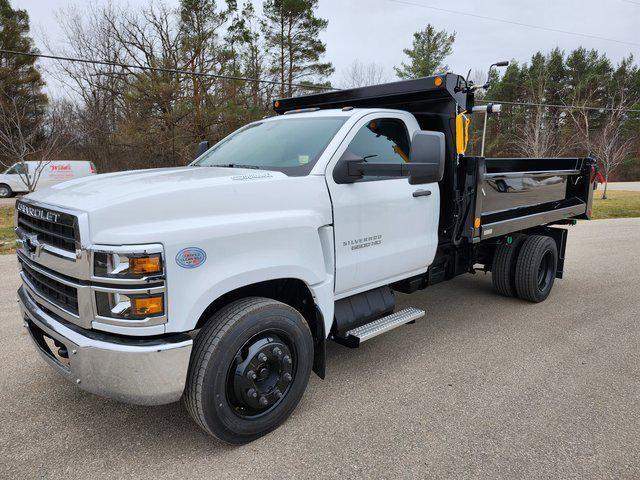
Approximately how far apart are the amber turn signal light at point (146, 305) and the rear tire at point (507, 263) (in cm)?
441

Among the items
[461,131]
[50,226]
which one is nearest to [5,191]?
[50,226]

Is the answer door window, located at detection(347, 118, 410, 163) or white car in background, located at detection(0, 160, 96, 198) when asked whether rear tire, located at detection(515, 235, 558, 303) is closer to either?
door window, located at detection(347, 118, 410, 163)

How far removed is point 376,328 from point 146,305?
183 centimetres

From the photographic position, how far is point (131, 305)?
7.15 feet

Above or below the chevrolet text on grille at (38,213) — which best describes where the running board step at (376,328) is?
below

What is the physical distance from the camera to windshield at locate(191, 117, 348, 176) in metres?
3.20

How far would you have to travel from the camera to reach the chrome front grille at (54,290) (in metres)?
2.37

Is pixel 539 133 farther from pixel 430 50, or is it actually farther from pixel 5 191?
pixel 5 191

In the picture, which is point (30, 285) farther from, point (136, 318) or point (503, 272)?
point (503, 272)

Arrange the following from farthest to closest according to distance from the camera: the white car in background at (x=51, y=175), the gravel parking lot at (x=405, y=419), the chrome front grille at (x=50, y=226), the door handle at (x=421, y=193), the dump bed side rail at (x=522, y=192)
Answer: the white car in background at (x=51, y=175), the dump bed side rail at (x=522, y=192), the door handle at (x=421, y=193), the gravel parking lot at (x=405, y=419), the chrome front grille at (x=50, y=226)

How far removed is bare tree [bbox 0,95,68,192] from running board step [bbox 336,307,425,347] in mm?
14178

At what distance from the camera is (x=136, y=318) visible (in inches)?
86.2

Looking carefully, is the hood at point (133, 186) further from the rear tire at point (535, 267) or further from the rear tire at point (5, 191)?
the rear tire at point (5, 191)

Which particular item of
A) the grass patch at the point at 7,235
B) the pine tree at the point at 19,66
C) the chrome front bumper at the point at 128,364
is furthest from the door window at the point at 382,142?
the pine tree at the point at 19,66
